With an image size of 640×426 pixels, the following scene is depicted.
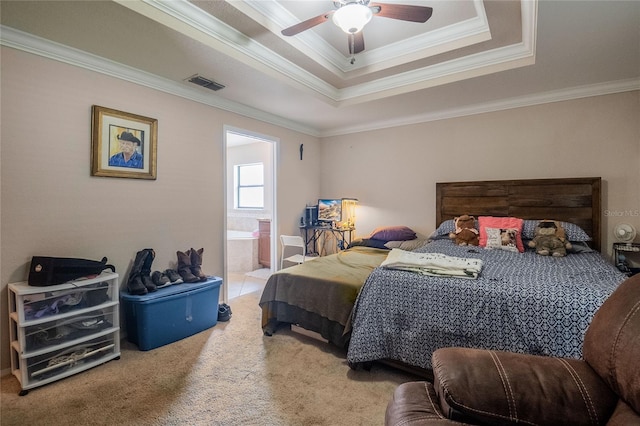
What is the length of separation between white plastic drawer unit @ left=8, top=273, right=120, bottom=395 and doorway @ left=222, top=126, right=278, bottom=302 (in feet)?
5.49

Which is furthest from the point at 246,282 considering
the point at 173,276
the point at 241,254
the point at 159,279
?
the point at 159,279

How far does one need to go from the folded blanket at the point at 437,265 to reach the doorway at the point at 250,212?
93.4 inches

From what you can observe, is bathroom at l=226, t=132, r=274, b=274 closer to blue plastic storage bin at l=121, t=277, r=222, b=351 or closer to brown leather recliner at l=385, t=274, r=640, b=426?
blue plastic storage bin at l=121, t=277, r=222, b=351

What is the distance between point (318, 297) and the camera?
2371 millimetres

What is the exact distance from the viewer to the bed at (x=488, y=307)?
1567 mm

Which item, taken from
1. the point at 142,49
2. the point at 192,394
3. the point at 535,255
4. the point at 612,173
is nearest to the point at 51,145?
the point at 142,49

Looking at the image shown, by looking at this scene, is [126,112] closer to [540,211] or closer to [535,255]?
[535,255]

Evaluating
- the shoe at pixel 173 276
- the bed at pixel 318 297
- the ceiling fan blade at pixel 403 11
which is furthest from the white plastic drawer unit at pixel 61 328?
the ceiling fan blade at pixel 403 11

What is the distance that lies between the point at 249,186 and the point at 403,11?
4796mm

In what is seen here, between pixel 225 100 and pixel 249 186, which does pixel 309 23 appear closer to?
pixel 225 100

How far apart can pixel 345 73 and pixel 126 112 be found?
2.12 metres

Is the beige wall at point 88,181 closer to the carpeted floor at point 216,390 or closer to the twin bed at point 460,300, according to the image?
the carpeted floor at point 216,390

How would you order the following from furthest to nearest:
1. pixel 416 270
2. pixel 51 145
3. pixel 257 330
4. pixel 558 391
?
1. pixel 257 330
2. pixel 51 145
3. pixel 416 270
4. pixel 558 391

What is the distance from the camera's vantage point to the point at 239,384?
1.98 meters
